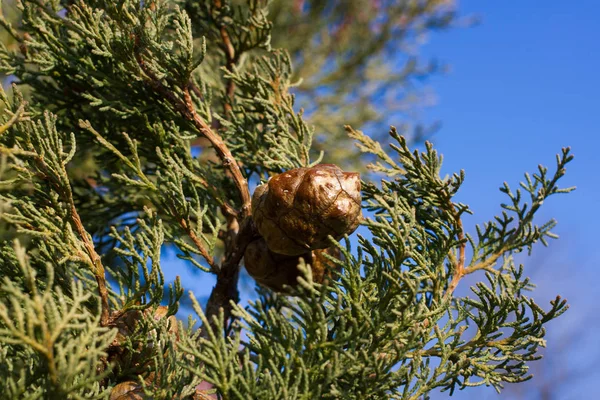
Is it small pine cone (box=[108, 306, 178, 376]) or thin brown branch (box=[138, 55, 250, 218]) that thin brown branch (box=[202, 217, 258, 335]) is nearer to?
thin brown branch (box=[138, 55, 250, 218])

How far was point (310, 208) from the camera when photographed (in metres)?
1.35

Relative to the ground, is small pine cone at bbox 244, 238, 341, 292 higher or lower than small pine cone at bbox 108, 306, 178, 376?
higher

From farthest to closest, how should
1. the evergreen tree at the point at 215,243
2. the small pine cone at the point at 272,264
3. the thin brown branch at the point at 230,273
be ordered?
the thin brown branch at the point at 230,273, the small pine cone at the point at 272,264, the evergreen tree at the point at 215,243

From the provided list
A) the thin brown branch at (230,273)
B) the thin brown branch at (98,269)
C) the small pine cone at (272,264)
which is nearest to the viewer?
the thin brown branch at (98,269)

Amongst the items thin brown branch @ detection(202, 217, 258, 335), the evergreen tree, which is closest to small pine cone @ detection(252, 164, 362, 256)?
the evergreen tree

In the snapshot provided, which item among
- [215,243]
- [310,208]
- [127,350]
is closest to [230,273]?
[215,243]

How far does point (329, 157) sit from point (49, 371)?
12.8 ft

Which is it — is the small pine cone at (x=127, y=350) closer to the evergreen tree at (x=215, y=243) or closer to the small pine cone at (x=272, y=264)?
the evergreen tree at (x=215, y=243)

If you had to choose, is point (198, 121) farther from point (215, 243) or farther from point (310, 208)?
point (310, 208)

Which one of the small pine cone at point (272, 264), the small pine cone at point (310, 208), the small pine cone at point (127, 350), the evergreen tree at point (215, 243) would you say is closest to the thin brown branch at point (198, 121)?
the evergreen tree at point (215, 243)

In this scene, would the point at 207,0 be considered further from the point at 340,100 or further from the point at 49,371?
the point at 340,100

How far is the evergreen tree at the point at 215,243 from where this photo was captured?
1209 mm

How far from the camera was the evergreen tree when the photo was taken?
121cm

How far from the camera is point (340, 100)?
612 centimetres
